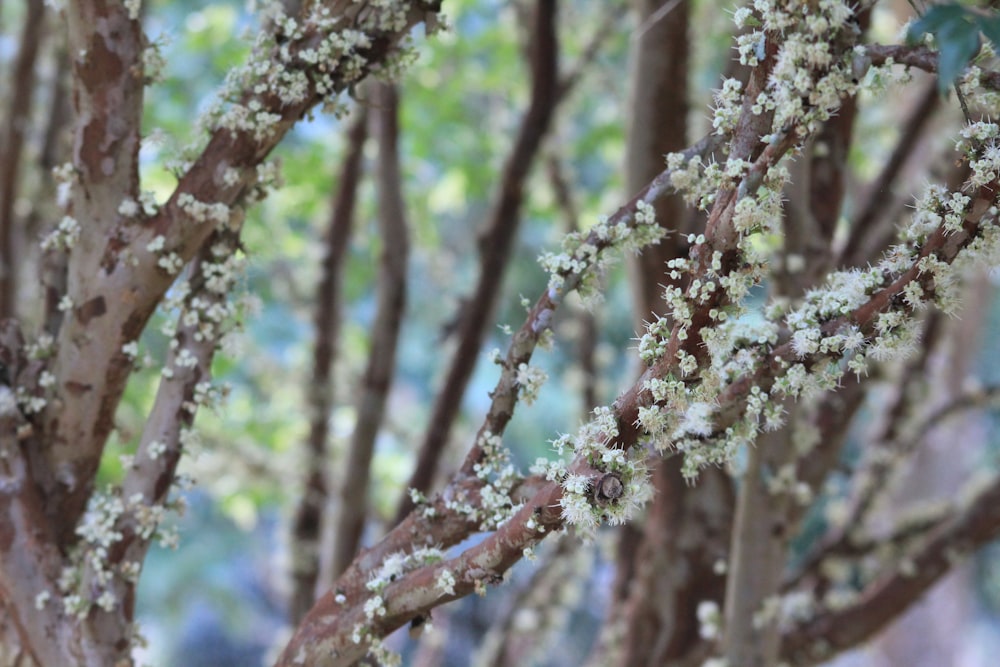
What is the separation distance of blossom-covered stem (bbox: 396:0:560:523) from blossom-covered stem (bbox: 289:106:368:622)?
0.54m

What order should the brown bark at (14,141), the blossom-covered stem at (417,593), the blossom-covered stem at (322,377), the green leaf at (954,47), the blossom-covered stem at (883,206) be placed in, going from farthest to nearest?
the blossom-covered stem at (322,377), the brown bark at (14,141), the blossom-covered stem at (883,206), the blossom-covered stem at (417,593), the green leaf at (954,47)

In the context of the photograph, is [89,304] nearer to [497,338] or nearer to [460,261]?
[497,338]

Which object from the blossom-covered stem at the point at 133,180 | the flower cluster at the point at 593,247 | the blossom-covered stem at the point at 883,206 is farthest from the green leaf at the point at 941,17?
the blossom-covered stem at the point at 883,206

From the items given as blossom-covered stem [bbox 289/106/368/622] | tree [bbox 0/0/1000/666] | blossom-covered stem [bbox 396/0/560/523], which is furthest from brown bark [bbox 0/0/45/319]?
tree [bbox 0/0/1000/666]

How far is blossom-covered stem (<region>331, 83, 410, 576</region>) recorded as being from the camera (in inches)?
107

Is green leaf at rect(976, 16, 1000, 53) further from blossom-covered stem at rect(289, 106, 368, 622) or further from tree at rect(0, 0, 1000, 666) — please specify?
blossom-covered stem at rect(289, 106, 368, 622)

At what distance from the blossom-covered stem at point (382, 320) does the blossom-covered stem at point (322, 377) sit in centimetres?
23

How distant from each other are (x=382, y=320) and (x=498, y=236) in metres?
0.39

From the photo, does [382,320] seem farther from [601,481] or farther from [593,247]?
[601,481]

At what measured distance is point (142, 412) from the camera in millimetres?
3195

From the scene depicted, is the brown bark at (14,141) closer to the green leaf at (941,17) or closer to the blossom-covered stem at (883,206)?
the blossom-covered stem at (883,206)

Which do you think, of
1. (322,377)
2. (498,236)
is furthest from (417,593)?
(322,377)

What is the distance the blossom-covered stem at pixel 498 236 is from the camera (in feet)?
8.63

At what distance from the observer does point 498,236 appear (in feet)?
9.09
